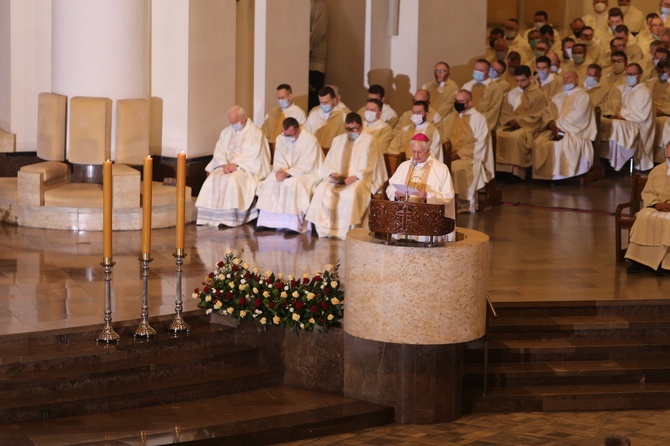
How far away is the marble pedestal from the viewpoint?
8.18 meters

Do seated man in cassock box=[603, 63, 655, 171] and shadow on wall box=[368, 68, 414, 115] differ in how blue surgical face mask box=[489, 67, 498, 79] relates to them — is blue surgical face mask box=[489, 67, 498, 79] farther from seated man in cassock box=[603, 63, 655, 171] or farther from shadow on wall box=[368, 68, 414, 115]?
seated man in cassock box=[603, 63, 655, 171]

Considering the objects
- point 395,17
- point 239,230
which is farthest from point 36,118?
point 395,17

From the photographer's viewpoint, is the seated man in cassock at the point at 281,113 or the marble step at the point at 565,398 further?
the seated man in cassock at the point at 281,113

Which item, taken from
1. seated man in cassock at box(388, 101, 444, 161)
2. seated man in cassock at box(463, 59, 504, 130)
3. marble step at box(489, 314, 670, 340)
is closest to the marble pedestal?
marble step at box(489, 314, 670, 340)

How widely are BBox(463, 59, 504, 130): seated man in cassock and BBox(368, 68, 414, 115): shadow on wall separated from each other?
1.32 metres

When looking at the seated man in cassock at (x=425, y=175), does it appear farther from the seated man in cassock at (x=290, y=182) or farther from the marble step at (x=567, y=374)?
the seated man in cassock at (x=290, y=182)

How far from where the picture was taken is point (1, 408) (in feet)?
25.6

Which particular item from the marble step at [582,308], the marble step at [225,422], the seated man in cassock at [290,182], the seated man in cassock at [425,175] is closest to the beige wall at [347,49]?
the seated man in cassock at [290,182]

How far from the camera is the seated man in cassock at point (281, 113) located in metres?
14.3

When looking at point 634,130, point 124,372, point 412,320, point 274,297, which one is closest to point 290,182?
point 274,297

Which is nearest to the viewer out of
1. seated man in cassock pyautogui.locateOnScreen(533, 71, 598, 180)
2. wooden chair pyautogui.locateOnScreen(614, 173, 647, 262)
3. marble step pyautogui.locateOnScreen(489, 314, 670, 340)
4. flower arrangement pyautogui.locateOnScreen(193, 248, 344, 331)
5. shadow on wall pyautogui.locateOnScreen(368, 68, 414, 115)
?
flower arrangement pyautogui.locateOnScreen(193, 248, 344, 331)

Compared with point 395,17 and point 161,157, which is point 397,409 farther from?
point 395,17

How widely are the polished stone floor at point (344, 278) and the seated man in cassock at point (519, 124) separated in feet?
5.13

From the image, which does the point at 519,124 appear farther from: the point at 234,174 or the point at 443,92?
the point at 234,174
